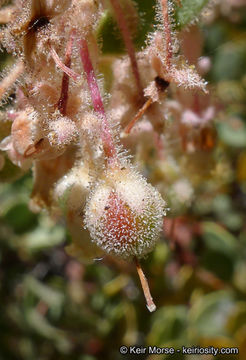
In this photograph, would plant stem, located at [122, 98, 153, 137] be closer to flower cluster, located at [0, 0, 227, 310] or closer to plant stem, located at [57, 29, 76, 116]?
flower cluster, located at [0, 0, 227, 310]

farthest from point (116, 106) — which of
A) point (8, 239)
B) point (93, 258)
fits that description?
point (8, 239)

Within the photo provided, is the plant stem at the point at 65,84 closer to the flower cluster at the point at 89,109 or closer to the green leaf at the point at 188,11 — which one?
the flower cluster at the point at 89,109

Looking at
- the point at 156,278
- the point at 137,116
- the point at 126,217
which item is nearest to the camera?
the point at 126,217

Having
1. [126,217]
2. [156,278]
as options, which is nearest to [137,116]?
[126,217]

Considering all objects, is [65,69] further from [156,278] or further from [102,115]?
[156,278]

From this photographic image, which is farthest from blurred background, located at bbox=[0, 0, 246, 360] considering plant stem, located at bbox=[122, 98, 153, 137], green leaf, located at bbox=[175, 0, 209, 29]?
plant stem, located at bbox=[122, 98, 153, 137]

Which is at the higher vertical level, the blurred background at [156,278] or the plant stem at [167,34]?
the plant stem at [167,34]

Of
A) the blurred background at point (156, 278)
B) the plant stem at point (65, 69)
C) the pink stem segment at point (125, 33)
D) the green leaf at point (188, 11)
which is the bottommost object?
the blurred background at point (156, 278)

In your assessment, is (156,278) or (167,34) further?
(156,278)

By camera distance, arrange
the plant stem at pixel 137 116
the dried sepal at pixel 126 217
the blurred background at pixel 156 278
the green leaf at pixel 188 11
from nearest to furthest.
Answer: the dried sepal at pixel 126 217 → the plant stem at pixel 137 116 → the green leaf at pixel 188 11 → the blurred background at pixel 156 278

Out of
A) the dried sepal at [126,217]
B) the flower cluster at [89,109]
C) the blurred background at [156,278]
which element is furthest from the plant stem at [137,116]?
the blurred background at [156,278]
